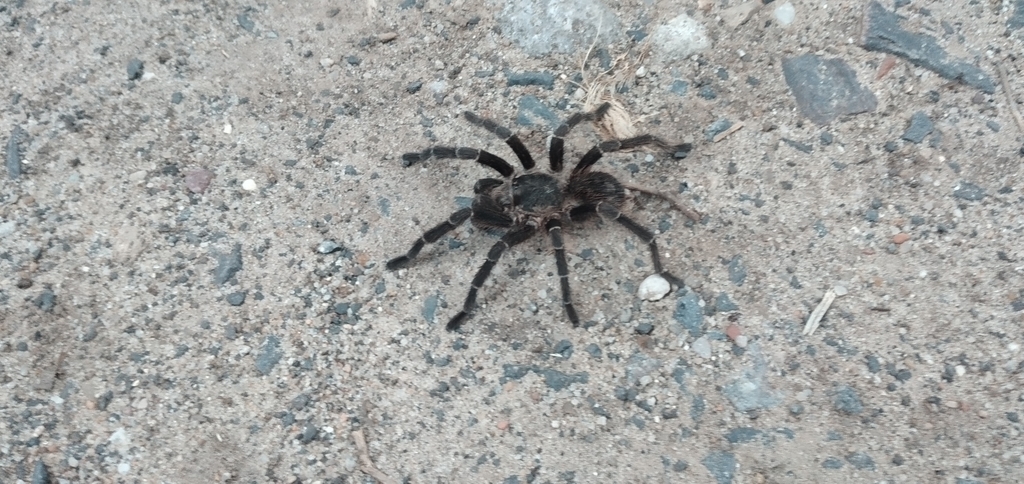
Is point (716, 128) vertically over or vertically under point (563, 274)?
over

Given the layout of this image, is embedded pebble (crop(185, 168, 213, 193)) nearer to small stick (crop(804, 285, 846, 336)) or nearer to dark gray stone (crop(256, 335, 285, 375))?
dark gray stone (crop(256, 335, 285, 375))

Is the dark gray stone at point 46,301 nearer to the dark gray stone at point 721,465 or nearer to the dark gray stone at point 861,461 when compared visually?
the dark gray stone at point 721,465

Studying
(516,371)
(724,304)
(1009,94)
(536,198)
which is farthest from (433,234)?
(1009,94)

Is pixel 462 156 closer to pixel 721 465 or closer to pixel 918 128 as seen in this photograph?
pixel 721 465

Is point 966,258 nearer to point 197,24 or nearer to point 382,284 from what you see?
point 382,284

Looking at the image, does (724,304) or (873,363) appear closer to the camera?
(873,363)

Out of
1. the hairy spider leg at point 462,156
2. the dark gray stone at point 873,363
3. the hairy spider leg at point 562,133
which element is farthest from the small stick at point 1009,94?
the hairy spider leg at point 462,156
